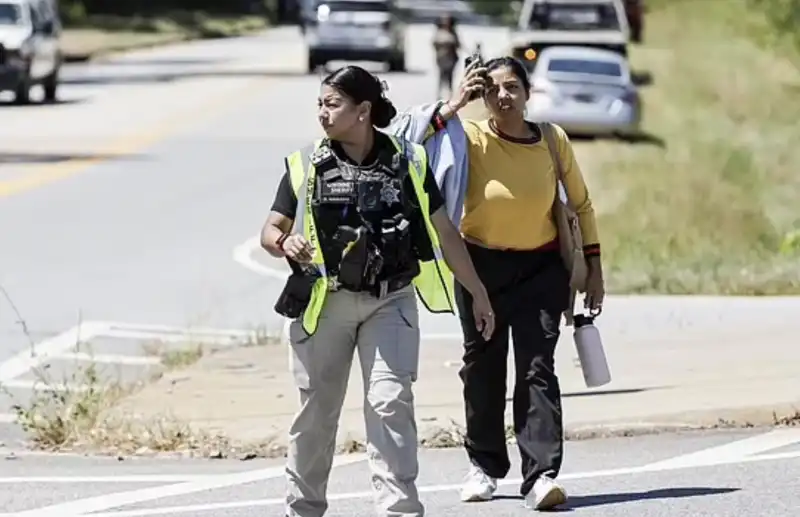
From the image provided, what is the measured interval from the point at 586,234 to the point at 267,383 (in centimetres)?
388

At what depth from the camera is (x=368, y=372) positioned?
6.51m

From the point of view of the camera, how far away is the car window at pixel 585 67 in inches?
1165

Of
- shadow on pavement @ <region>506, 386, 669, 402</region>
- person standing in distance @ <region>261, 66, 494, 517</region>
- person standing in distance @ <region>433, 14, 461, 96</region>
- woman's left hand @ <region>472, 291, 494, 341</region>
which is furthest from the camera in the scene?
person standing in distance @ <region>433, 14, 461, 96</region>

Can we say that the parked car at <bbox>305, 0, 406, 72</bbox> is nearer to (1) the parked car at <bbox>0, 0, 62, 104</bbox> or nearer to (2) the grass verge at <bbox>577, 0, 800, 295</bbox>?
(2) the grass verge at <bbox>577, 0, 800, 295</bbox>

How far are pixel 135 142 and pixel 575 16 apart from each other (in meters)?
11.2

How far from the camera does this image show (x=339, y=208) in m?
6.44

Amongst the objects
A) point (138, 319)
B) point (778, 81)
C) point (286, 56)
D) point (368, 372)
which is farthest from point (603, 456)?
point (286, 56)

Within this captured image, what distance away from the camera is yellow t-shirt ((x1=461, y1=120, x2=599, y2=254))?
291 inches

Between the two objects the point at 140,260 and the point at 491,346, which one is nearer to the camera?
the point at 491,346

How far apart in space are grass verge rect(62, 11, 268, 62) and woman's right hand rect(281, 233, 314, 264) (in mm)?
46908

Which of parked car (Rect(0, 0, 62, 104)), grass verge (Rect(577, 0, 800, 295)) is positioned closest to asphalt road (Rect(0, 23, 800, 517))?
parked car (Rect(0, 0, 62, 104))

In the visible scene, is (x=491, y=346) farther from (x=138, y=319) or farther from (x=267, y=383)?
(x=138, y=319)

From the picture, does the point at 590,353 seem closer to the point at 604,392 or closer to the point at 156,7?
the point at 604,392

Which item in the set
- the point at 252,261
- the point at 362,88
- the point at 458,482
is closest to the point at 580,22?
the point at 252,261
